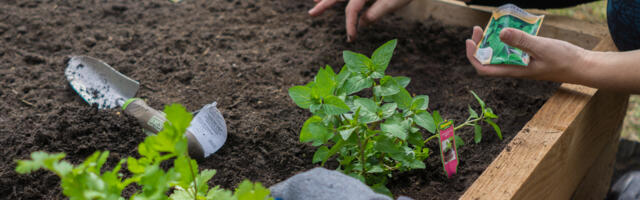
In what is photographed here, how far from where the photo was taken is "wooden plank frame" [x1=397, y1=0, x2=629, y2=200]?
3.68ft

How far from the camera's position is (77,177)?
2.17 ft

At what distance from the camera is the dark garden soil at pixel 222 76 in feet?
4.33

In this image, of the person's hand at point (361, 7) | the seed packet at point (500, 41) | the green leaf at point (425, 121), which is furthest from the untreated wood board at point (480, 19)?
the green leaf at point (425, 121)

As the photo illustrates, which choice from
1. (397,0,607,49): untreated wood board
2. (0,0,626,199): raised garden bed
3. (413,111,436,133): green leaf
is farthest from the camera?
(397,0,607,49): untreated wood board

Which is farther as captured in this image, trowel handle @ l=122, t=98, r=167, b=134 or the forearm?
trowel handle @ l=122, t=98, r=167, b=134

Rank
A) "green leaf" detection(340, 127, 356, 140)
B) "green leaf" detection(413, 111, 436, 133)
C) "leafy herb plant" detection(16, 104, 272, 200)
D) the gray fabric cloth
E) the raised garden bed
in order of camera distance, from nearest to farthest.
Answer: "leafy herb plant" detection(16, 104, 272, 200)
the gray fabric cloth
"green leaf" detection(340, 127, 356, 140)
"green leaf" detection(413, 111, 436, 133)
the raised garden bed

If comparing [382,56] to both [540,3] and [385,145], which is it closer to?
[385,145]

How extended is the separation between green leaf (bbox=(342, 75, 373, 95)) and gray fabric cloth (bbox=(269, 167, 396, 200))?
0.78 feet

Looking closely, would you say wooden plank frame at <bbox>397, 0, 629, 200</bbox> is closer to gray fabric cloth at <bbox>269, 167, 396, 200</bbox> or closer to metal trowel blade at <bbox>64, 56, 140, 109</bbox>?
gray fabric cloth at <bbox>269, 167, 396, 200</bbox>

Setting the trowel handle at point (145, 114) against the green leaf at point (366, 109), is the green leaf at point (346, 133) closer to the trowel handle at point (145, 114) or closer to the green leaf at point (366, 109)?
the green leaf at point (366, 109)

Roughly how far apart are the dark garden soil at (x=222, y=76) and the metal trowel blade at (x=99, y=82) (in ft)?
0.12

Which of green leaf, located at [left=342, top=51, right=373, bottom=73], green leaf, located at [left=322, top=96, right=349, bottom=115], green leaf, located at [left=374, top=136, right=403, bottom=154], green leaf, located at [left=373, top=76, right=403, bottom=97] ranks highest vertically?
green leaf, located at [left=342, top=51, right=373, bottom=73]

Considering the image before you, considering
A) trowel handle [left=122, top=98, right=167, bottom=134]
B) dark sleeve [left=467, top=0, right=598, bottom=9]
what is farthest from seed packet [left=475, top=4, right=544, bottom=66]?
trowel handle [left=122, top=98, right=167, bottom=134]

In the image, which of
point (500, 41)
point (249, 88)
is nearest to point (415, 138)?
point (500, 41)
